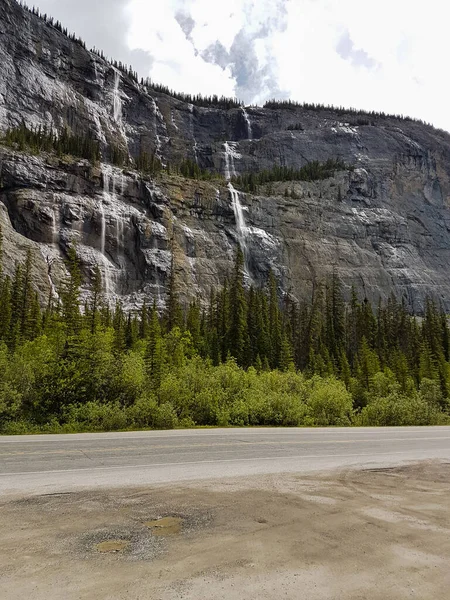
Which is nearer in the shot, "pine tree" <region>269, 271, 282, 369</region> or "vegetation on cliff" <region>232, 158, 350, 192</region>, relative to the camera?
"pine tree" <region>269, 271, 282, 369</region>

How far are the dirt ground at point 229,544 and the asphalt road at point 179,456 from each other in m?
1.08

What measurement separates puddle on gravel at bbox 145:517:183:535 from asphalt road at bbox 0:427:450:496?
2046 millimetres

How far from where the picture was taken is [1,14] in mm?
108312

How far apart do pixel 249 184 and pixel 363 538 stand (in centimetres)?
11306

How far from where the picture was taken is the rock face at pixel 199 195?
80.2 meters

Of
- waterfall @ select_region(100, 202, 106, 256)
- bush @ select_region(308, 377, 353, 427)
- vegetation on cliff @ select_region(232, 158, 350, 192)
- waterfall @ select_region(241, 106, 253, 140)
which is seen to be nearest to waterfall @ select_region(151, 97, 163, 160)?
vegetation on cliff @ select_region(232, 158, 350, 192)

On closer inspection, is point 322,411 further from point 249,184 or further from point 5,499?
point 249,184

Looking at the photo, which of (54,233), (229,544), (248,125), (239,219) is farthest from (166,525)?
(248,125)

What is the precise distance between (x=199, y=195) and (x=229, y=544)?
9775 centimetres

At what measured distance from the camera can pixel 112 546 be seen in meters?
4.92

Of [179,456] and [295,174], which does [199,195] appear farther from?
[179,456]

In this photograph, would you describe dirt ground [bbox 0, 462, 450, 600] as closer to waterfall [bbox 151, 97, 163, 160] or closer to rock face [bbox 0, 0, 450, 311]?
rock face [bbox 0, 0, 450, 311]

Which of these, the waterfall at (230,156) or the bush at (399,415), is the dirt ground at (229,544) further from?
the waterfall at (230,156)

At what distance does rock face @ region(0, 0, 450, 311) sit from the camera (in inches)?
3159
